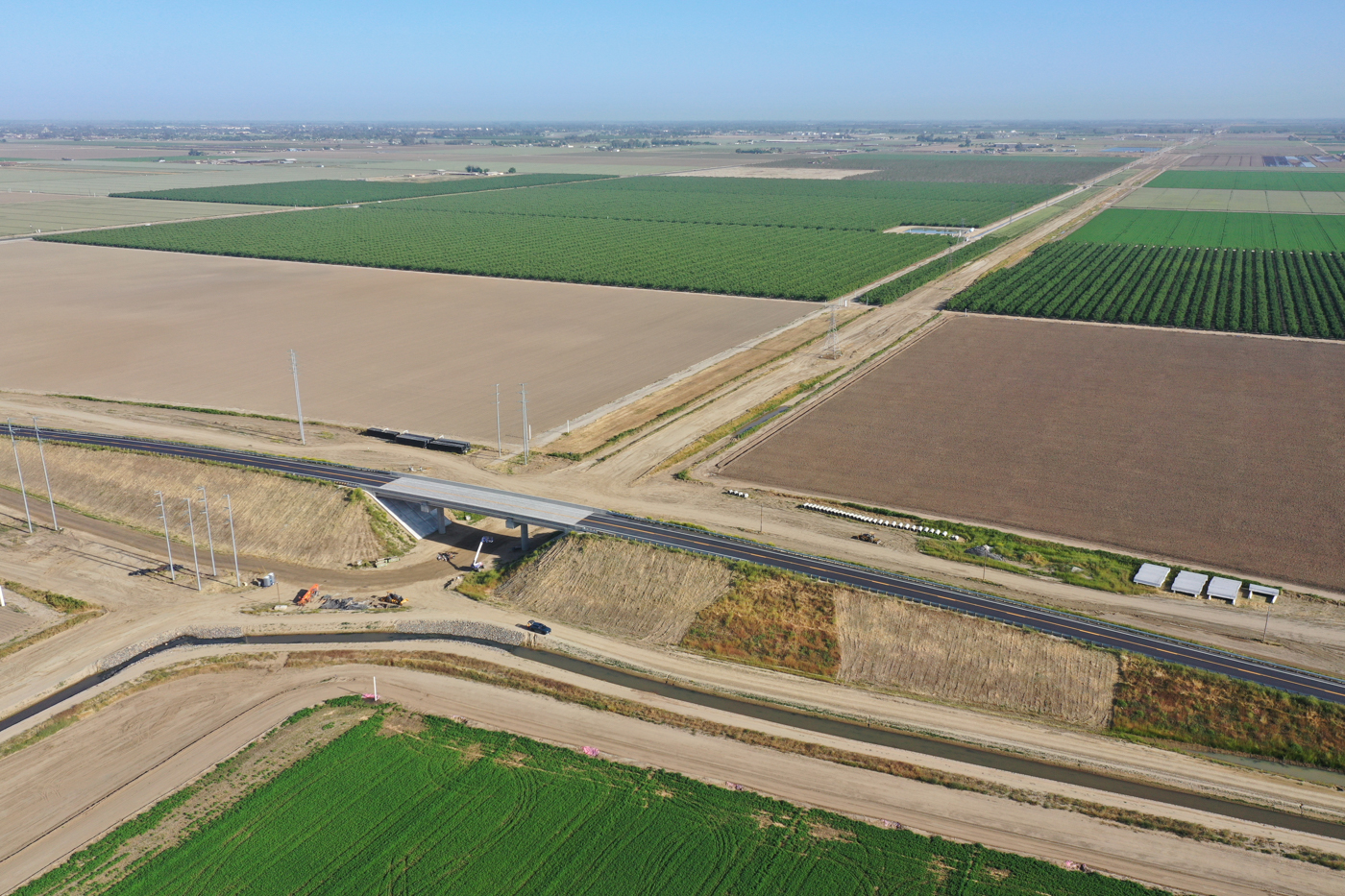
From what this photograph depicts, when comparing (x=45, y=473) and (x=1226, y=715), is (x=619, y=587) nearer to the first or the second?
(x=1226, y=715)

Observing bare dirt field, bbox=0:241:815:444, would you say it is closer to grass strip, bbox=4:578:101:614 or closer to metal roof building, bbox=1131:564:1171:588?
grass strip, bbox=4:578:101:614

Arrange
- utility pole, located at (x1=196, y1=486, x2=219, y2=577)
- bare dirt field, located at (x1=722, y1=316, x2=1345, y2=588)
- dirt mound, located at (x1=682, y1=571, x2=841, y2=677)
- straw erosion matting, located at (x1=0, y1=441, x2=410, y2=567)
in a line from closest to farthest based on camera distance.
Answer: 1. dirt mound, located at (x1=682, y1=571, x2=841, y2=677)
2. utility pole, located at (x1=196, y1=486, x2=219, y2=577)
3. bare dirt field, located at (x1=722, y1=316, x2=1345, y2=588)
4. straw erosion matting, located at (x1=0, y1=441, x2=410, y2=567)

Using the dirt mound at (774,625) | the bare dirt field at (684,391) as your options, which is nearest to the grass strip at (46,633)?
the bare dirt field at (684,391)

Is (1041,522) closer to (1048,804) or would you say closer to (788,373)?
(1048,804)

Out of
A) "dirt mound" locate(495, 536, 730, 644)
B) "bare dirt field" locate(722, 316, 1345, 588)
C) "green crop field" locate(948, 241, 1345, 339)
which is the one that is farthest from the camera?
"green crop field" locate(948, 241, 1345, 339)

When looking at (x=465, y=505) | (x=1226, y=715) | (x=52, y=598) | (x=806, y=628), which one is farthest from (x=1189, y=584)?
(x=52, y=598)

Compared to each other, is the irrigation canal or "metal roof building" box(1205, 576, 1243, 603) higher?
"metal roof building" box(1205, 576, 1243, 603)

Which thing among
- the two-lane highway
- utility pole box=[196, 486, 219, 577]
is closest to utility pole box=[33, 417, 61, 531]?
utility pole box=[196, 486, 219, 577]

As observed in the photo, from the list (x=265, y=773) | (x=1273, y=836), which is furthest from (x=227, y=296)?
(x=1273, y=836)
